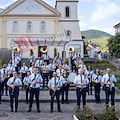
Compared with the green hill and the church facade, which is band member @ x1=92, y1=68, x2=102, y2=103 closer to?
the church facade

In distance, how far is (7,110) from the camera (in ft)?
24.7

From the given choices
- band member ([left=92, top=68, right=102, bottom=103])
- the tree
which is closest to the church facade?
the tree

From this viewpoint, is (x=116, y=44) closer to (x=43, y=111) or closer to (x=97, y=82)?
(x=97, y=82)

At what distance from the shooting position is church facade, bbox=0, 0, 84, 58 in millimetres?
29547

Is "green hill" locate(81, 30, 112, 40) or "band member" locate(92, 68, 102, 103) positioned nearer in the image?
"band member" locate(92, 68, 102, 103)

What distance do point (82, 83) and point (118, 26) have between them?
44.7 meters

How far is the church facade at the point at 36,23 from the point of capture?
2955cm

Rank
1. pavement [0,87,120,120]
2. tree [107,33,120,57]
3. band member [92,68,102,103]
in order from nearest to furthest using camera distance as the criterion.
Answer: pavement [0,87,120,120] → band member [92,68,102,103] → tree [107,33,120,57]

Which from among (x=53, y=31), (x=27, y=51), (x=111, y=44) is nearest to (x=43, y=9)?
(x=53, y=31)

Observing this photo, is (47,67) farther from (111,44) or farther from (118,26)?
(118,26)

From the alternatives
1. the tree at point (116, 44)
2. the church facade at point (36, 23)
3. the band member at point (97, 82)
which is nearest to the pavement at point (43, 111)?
the band member at point (97, 82)

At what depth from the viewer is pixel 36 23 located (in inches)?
1174

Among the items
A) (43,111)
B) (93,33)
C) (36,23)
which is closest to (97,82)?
(43,111)

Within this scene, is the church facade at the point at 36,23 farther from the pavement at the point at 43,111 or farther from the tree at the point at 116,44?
the pavement at the point at 43,111
